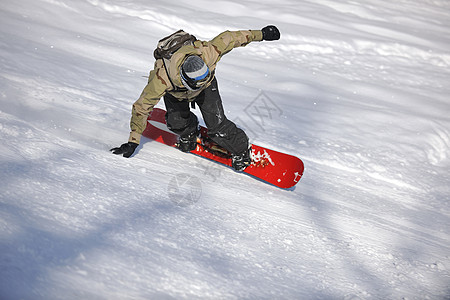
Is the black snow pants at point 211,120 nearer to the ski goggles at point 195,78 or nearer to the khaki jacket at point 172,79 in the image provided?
the khaki jacket at point 172,79

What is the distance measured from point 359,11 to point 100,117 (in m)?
10.1

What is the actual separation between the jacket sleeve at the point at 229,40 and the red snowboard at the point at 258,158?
104 centimetres

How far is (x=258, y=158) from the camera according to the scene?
3.80 metres

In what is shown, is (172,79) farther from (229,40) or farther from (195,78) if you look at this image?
(229,40)

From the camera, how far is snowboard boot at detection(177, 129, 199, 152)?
383cm

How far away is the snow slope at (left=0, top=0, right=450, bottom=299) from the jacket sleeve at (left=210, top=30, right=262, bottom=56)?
1.13 m

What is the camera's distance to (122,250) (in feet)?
6.93

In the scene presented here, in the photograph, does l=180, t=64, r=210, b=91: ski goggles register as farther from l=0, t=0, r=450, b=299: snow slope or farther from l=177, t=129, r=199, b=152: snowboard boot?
l=177, t=129, r=199, b=152: snowboard boot

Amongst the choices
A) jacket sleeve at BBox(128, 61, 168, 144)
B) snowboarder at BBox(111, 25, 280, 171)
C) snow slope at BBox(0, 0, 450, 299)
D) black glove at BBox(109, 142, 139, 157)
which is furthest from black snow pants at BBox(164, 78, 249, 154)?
black glove at BBox(109, 142, 139, 157)

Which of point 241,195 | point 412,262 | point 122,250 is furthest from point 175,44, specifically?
point 412,262

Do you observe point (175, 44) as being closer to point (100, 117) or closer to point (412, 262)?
point (100, 117)

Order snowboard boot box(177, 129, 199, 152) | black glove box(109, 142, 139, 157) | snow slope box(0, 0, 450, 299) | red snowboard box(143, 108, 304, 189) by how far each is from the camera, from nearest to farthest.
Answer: snow slope box(0, 0, 450, 299) < black glove box(109, 142, 139, 157) < red snowboard box(143, 108, 304, 189) < snowboard boot box(177, 129, 199, 152)

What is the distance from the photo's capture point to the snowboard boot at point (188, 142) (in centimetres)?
383

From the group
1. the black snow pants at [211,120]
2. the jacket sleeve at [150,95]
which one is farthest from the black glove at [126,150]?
the black snow pants at [211,120]
